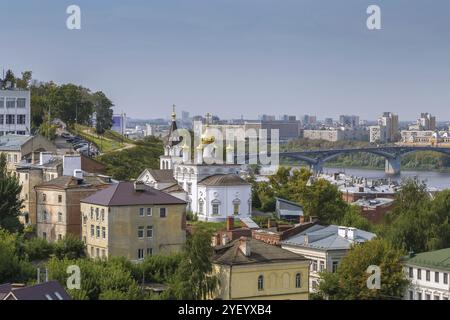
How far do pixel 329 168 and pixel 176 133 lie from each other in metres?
43.8

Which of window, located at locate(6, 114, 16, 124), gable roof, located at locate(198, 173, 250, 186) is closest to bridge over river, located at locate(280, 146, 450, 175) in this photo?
window, located at locate(6, 114, 16, 124)

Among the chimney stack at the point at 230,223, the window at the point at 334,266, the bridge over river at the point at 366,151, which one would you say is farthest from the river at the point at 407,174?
the window at the point at 334,266

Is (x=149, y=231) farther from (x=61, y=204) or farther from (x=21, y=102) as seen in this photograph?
(x=21, y=102)

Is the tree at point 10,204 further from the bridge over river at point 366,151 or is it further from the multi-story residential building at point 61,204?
the bridge over river at point 366,151

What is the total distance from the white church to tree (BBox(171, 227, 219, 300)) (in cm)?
792

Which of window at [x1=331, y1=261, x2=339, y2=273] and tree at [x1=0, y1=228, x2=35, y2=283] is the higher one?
tree at [x1=0, y1=228, x2=35, y2=283]

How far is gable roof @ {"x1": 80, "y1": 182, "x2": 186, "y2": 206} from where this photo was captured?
17.6 metres

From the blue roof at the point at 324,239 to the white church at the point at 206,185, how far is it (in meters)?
3.86

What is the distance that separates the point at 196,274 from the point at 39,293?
152 inches

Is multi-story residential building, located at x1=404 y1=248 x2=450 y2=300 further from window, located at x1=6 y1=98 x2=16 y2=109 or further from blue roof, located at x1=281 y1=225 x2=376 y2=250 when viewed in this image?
window, located at x1=6 y1=98 x2=16 y2=109

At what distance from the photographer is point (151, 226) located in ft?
58.3

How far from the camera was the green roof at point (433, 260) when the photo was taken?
17.0 metres
